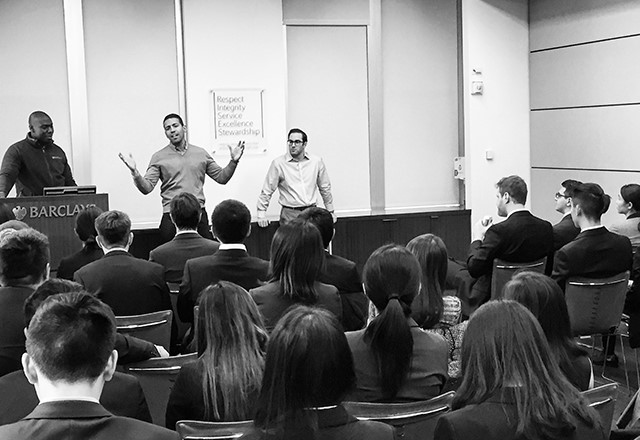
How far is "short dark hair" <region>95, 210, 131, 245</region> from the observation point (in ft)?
15.6

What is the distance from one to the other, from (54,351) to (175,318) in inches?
132

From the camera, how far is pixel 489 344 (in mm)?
2330

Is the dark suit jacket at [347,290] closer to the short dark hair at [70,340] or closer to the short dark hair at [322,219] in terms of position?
the short dark hair at [322,219]

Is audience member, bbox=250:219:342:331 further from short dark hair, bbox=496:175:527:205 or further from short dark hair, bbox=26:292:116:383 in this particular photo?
short dark hair, bbox=496:175:527:205

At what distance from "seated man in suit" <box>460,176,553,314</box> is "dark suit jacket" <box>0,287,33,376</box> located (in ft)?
11.1

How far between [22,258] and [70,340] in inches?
72.1

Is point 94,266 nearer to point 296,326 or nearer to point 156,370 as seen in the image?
point 156,370

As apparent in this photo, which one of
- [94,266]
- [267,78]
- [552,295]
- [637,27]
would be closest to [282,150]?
[267,78]

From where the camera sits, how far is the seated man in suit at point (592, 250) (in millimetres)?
5477

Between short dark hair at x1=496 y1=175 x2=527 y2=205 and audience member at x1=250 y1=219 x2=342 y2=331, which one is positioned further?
short dark hair at x1=496 y1=175 x2=527 y2=205

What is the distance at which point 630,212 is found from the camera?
635 centimetres

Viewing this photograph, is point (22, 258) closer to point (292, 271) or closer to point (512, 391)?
point (292, 271)

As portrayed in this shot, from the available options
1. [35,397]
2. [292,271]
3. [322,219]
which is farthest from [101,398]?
[322,219]

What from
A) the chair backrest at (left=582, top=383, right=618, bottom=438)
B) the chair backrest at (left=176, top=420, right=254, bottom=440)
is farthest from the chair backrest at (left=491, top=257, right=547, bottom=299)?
the chair backrest at (left=176, top=420, right=254, bottom=440)
